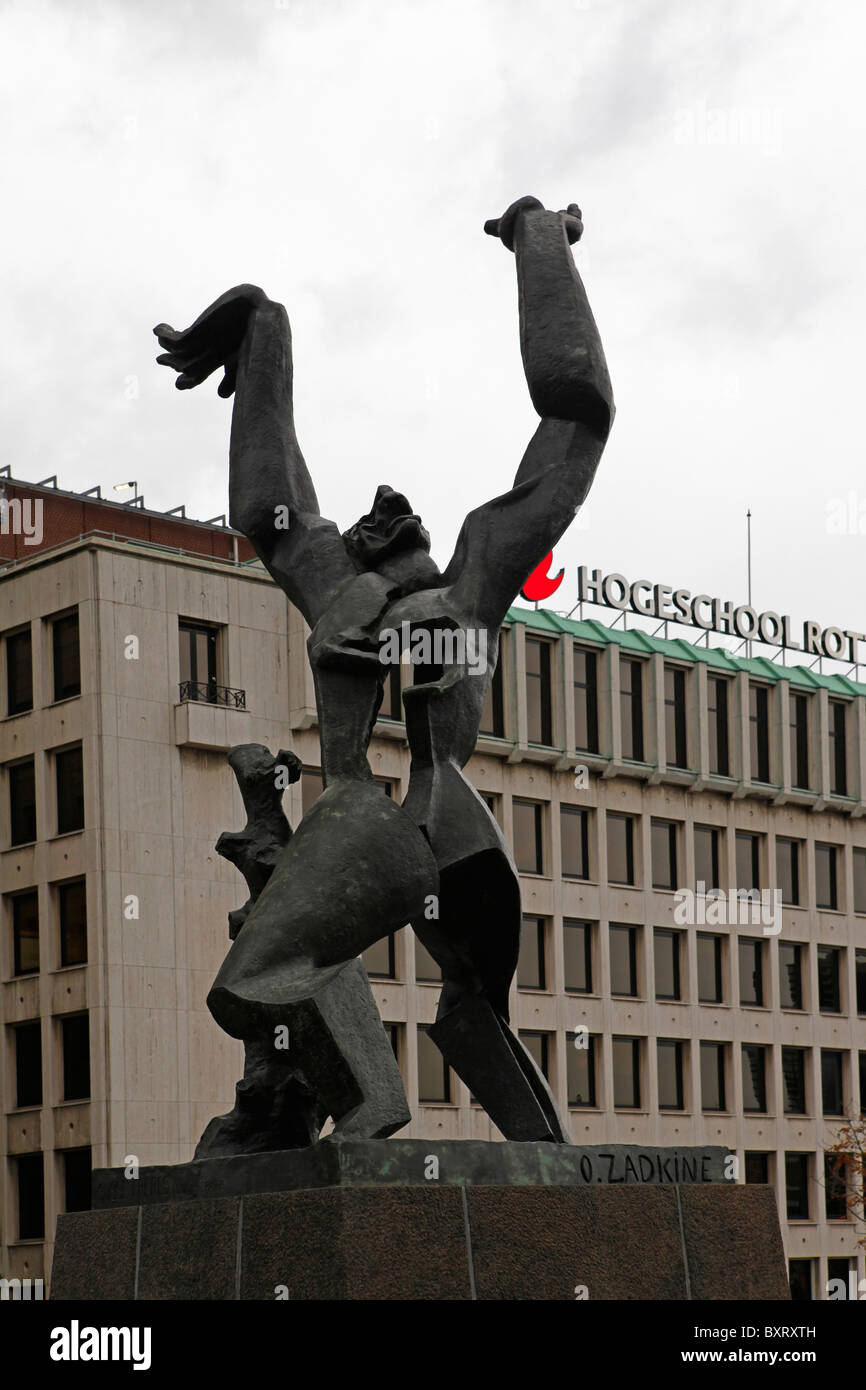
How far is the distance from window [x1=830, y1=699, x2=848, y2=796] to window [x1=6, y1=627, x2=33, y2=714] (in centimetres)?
2621

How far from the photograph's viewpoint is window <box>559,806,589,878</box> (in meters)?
60.9

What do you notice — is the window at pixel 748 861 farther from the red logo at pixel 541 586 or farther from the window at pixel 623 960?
the red logo at pixel 541 586

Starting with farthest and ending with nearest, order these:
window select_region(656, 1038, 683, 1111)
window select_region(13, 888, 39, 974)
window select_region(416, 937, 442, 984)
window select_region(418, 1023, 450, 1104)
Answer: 1. window select_region(656, 1038, 683, 1111)
2. window select_region(416, 937, 442, 984)
3. window select_region(418, 1023, 450, 1104)
4. window select_region(13, 888, 39, 974)

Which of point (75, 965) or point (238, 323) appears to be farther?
point (75, 965)

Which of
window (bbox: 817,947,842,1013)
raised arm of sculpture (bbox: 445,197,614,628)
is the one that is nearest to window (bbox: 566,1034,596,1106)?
window (bbox: 817,947,842,1013)

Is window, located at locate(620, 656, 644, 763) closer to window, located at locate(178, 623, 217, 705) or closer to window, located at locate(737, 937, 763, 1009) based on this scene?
window, located at locate(737, 937, 763, 1009)

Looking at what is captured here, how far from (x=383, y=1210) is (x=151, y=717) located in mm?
43536

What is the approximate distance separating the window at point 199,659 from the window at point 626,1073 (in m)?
16.1

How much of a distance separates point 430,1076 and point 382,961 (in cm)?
319

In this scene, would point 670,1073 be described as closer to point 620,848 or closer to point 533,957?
point 533,957

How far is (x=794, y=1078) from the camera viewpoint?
2606 inches

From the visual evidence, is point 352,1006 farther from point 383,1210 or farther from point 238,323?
point 238,323

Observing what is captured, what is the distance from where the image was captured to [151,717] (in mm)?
51062

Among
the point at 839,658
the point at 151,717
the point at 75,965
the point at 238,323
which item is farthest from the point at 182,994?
the point at 238,323
